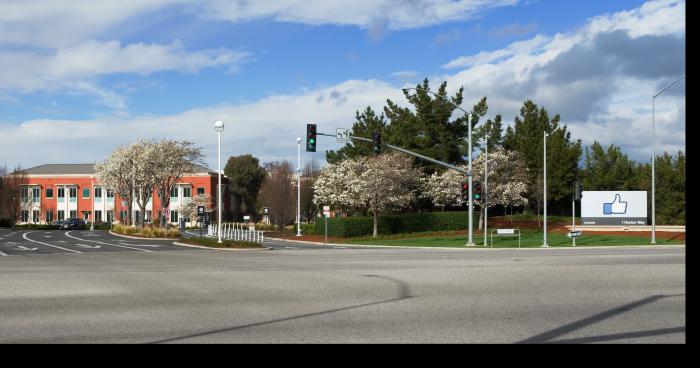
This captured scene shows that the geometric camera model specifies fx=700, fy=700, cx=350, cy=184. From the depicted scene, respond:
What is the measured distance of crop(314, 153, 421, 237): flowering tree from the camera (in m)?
62.6

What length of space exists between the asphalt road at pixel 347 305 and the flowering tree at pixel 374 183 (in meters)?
40.6

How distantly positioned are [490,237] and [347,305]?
43.3 meters

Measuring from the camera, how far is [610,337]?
9289 mm

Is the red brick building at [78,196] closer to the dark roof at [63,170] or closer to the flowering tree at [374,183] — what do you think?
the dark roof at [63,170]

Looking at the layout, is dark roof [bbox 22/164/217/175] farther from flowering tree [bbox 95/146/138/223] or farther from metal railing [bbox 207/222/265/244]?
metal railing [bbox 207/222/265/244]

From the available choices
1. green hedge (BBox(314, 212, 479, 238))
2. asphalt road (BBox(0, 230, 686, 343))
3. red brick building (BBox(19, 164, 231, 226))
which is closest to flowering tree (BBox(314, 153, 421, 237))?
green hedge (BBox(314, 212, 479, 238))

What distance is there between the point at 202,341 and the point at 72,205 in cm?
11217

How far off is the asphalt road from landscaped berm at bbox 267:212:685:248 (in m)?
27.8

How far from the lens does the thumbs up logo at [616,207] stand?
187 ft

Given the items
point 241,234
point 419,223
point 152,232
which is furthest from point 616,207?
point 152,232

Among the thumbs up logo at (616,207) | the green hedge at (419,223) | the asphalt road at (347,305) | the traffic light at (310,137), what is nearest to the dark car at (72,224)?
the green hedge at (419,223)
